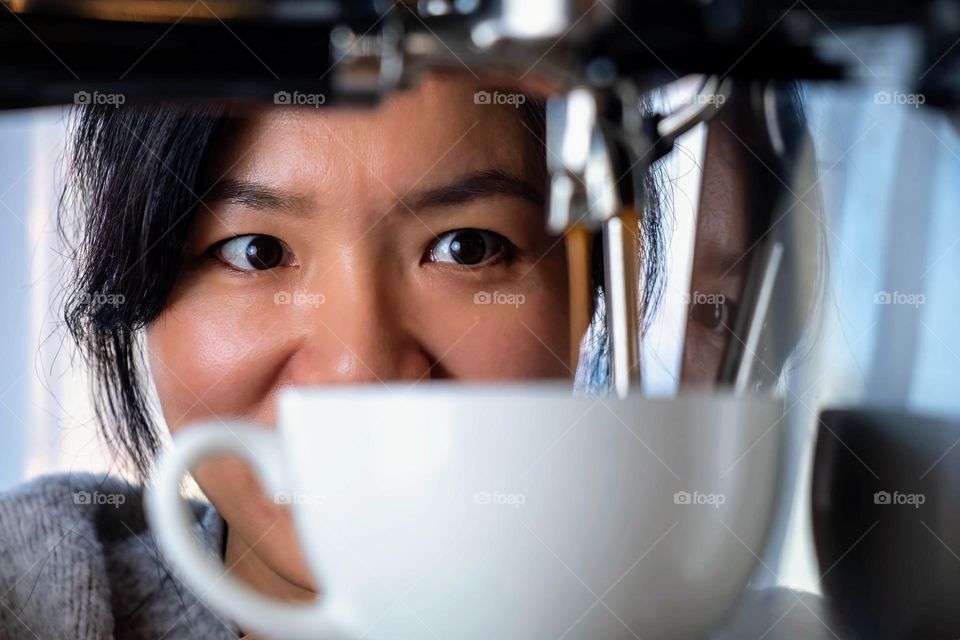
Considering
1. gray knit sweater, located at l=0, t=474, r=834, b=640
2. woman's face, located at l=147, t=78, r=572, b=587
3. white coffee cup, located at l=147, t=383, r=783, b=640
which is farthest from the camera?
woman's face, located at l=147, t=78, r=572, b=587

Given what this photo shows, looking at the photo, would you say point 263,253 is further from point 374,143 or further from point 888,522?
point 888,522

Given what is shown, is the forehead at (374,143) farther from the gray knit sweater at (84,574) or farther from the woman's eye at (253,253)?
the gray knit sweater at (84,574)

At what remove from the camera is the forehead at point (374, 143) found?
1.42 feet

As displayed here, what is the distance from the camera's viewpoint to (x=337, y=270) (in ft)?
1.34

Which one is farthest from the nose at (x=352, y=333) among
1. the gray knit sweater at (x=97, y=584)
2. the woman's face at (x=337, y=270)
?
the gray knit sweater at (x=97, y=584)

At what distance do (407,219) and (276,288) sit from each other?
69 mm

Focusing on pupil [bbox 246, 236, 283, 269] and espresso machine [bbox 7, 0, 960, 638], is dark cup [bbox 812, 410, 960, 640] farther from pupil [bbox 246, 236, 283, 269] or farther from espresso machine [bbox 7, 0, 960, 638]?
pupil [bbox 246, 236, 283, 269]

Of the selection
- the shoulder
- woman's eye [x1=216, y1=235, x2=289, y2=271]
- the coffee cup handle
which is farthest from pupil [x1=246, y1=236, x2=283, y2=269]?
the coffee cup handle

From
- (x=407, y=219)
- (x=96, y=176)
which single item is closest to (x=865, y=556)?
(x=407, y=219)

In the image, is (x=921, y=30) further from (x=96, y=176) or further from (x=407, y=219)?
(x=96, y=176)

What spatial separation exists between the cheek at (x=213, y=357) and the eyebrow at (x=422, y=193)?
0.05 metres

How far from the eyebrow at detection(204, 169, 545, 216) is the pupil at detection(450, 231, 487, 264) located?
1.4 inches

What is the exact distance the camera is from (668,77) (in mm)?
255

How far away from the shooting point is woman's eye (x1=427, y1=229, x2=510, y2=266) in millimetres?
502
